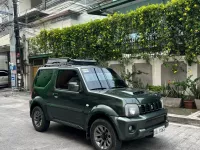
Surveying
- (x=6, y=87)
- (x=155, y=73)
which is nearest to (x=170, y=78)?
(x=155, y=73)

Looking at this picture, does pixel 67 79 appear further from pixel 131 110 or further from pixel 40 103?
pixel 131 110

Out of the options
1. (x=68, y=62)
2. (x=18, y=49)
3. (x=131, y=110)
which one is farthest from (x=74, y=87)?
(x=18, y=49)

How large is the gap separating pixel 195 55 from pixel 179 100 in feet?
6.13

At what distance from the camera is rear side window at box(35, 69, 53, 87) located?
631 cm

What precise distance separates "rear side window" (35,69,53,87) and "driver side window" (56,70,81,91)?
446mm

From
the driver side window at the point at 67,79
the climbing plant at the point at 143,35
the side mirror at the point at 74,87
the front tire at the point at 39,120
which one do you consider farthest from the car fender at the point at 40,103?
the climbing plant at the point at 143,35

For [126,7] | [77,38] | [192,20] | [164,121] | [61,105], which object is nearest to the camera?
[164,121]

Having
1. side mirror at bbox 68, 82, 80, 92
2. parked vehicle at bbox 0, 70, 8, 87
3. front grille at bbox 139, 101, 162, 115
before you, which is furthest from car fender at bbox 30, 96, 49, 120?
parked vehicle at bbox 0, 70, 8, 87

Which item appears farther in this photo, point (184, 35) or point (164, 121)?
point (184, 35)

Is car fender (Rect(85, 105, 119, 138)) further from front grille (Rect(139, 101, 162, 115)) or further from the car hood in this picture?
front grille (Rect(139, 101, 162, 115))

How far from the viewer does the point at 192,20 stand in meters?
8.76

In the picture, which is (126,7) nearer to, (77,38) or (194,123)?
A: (77,38)

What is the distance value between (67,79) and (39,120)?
172cm

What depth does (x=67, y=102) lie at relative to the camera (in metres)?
5.50
